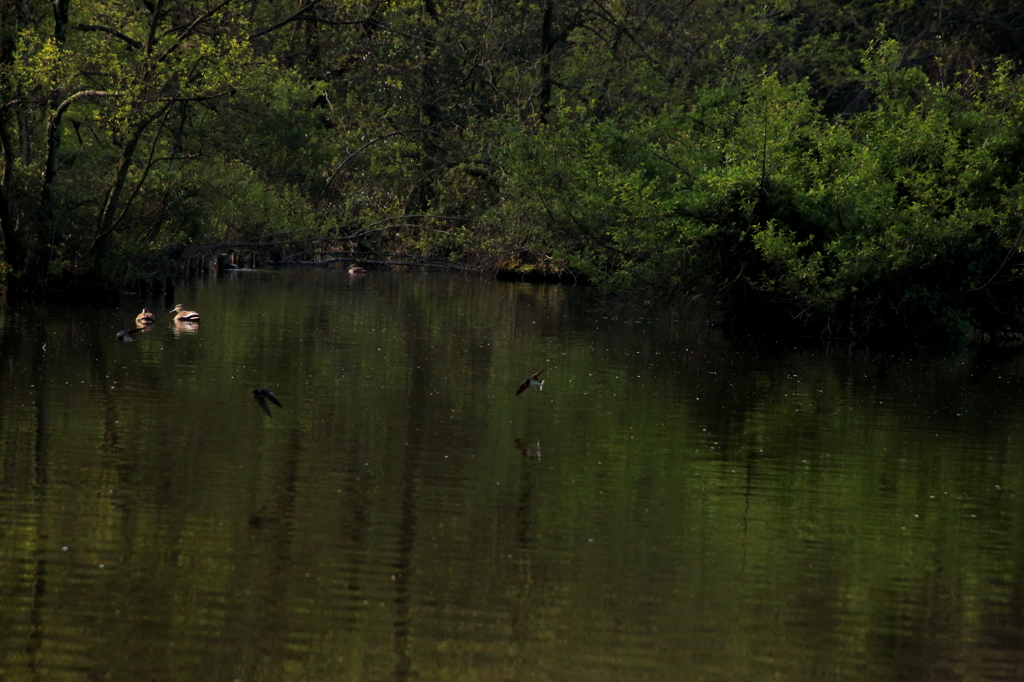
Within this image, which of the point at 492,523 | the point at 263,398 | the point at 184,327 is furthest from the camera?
the point at 184,327

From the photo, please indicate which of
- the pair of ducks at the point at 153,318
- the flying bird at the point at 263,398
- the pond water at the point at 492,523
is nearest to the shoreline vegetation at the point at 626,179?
the pair of ducks at the point at 153,318

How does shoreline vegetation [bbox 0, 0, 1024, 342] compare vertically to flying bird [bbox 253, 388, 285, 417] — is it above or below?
above

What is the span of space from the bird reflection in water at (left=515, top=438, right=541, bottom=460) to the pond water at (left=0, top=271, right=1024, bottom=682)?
2.0 inches

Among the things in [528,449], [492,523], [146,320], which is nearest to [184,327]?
[146,320]

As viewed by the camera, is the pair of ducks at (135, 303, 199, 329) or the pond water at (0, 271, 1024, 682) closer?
the pond water at (0, 271, 1024, 682)

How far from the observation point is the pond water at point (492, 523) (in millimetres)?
7379

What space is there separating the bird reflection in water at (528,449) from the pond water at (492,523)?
2.0 inches

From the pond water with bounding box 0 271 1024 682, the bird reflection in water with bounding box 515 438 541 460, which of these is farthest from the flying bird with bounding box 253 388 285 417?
the bird reflection in water with bounding box 515 438 541 460

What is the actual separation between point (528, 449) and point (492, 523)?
3.33m

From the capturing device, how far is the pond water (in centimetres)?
738

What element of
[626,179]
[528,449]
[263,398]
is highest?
Result: [626,179]

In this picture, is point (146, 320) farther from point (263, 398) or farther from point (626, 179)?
point (263, 398)

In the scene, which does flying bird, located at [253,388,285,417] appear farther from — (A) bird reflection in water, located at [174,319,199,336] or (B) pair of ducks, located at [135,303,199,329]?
(B) pair of ducks, located at [135,303,199,329]

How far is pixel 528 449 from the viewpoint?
1345cm
